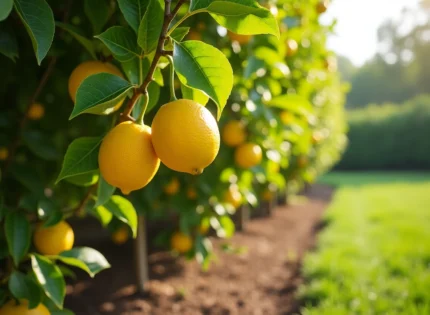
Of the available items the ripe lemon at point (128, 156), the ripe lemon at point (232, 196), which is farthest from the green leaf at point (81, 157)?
the ripe lemon at point (232, 196)

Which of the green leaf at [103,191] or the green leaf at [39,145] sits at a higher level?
the green leaf at [39,145]

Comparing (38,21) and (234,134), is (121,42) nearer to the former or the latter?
(38,21)

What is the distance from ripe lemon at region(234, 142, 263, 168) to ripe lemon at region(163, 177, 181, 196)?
45 cm

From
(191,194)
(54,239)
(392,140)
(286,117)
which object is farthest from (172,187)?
(392,140)

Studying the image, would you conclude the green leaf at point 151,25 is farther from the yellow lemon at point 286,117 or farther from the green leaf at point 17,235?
the yellow lemon at point 286,117

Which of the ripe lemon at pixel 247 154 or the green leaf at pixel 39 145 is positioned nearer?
the green leaf at pixel 39 145

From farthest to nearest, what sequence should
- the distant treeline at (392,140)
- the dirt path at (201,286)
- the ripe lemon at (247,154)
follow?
1. the distant treeline at (392,140)
2. the dirt path at (201,286)
3. the ripe lemon at (247,154)

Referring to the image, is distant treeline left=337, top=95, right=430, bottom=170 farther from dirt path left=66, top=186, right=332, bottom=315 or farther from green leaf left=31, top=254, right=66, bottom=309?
green leaf left=31, top=254, right=66, bottom=309

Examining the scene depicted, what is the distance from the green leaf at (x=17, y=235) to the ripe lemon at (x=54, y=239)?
43mm

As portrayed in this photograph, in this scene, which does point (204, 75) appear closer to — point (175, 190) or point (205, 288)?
point (175, 190)

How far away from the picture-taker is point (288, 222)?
6.60 meters

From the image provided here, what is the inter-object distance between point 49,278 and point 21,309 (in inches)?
4.6

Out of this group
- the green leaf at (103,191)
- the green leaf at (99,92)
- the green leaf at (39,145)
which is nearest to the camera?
the green leaf at (99,92)

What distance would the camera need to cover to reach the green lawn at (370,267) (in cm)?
297
